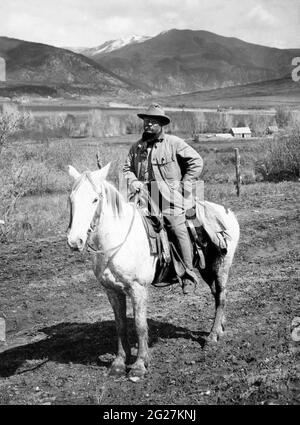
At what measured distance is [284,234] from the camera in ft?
44.0

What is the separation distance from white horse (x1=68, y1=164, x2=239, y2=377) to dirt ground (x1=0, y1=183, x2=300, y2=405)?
545mm

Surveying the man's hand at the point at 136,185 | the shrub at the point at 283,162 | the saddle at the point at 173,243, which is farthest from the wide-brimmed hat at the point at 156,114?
the shrub at the point at 283,162

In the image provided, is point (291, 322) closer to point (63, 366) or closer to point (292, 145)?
point (63, 366)

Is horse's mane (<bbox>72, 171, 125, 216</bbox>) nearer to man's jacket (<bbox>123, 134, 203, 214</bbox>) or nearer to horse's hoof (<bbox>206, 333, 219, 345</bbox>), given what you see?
man's jacket (<bbox>123, 134, 203, 214</bbox>)

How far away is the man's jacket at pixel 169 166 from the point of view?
688 cm

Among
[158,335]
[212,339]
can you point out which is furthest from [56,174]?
[212,339]

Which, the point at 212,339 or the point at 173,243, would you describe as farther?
the point at 212,339

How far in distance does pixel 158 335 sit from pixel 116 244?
2.31 m

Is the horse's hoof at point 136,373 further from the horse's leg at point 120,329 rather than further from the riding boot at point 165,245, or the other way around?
the riding boot at point 165,245

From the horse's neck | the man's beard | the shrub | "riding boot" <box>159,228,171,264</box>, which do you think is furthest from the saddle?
the shrub

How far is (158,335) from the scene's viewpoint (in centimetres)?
815

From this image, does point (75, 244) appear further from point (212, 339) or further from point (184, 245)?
point (212, 339)

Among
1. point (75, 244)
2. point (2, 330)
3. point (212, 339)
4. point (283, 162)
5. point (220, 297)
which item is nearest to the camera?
point (75, 244)

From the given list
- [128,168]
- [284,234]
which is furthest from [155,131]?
[284,234]
